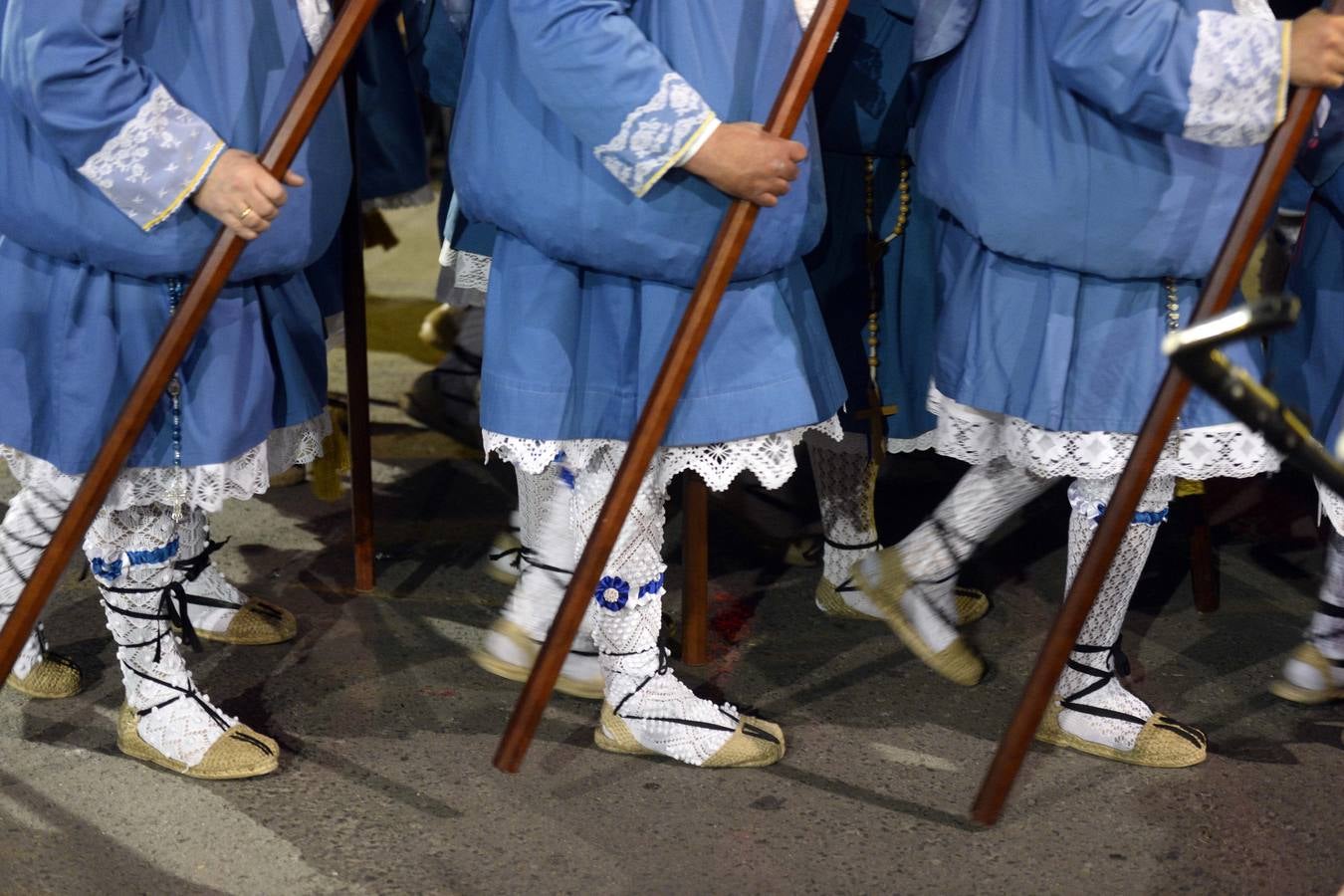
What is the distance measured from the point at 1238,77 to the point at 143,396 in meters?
1.63

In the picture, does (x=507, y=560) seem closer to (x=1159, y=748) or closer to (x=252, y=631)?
(x=252, y=631)

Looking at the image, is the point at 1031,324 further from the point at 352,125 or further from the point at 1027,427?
the point at 352,125

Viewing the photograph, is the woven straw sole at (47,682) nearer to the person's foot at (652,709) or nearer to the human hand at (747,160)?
the person's foot at (652,709)

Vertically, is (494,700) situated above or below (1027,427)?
below

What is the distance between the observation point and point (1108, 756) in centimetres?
289

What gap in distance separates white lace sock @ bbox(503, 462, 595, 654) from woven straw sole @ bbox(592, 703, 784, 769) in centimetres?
20

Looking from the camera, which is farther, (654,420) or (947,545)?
(947,545)

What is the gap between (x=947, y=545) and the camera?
120 inches

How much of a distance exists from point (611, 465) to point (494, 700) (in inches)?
23.1

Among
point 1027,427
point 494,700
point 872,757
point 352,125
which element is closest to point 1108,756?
point 872,757

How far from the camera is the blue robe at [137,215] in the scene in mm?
2410

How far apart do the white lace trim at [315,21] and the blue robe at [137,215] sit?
0.02 meters

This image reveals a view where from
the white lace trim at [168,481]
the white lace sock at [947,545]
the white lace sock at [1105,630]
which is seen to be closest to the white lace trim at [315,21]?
the white lace trim at [168,481]

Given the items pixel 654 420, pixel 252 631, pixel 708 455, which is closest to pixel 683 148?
pixel 654 420
